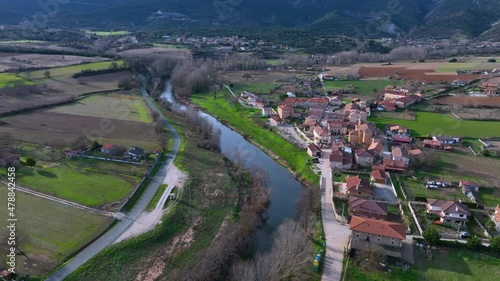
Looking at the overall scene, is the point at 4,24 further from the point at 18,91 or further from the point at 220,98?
the point at 220,98

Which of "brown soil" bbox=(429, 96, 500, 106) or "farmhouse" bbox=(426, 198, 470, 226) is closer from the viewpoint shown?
"farmhouse" bbox=(426, 198, 470, 226)

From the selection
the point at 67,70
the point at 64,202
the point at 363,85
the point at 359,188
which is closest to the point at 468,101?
the point at 363,85

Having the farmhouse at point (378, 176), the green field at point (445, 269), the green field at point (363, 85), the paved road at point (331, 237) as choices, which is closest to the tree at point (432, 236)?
the green field at point (445, 269)

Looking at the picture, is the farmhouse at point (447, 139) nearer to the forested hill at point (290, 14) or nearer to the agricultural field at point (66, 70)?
the agricultural field at point (66, 70)

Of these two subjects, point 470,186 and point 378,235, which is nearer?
point 378,235

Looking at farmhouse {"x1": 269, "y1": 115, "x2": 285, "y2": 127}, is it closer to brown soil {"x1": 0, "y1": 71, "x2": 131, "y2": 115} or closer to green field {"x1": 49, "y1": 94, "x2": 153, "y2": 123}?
green field {"x1": 49, "y1": 94, "x2": 153, "y2": 123}

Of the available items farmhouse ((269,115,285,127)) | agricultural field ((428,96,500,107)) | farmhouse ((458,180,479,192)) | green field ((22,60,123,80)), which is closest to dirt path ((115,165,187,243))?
farmhouse ((269,115,285,127))

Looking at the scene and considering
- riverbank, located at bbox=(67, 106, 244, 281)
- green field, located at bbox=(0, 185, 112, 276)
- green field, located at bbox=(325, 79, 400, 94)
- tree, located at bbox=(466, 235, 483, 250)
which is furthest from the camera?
green field, located at bbox=(325, 79, 400, 94)

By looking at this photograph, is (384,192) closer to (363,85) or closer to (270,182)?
(270,182)
